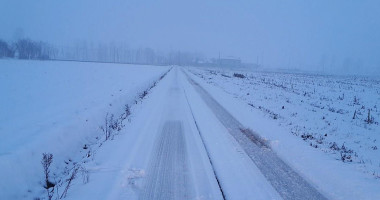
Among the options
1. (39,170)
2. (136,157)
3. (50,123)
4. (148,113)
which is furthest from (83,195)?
(148,113)

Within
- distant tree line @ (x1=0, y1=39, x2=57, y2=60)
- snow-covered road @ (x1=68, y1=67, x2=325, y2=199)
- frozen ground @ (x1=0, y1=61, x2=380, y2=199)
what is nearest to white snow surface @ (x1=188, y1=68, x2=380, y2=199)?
frozen ground @ (x1=0, y1=61, x2=380, y2=199)

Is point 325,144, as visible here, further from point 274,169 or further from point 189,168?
point 189,168

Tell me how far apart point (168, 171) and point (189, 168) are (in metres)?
0.48

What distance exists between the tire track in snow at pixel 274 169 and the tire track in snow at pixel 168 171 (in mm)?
1731

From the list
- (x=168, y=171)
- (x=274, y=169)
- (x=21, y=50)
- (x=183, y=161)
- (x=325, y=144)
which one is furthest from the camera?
(x=21, y=50)

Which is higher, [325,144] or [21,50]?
[21,50]

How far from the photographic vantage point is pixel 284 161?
6.42m

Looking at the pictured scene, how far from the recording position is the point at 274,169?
5.84 meters

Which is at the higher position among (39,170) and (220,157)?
(220,157)

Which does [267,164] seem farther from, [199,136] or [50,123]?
[50,123]

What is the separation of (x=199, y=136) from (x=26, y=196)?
474 cm

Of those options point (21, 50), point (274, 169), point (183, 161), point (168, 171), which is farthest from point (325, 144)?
point (21, 50)

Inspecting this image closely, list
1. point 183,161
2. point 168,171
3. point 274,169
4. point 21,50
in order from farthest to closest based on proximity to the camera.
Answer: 1. point 21,50
2. point 183,161
3. point 274,169
4. point 168,171

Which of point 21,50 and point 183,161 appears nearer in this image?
point 183,161
